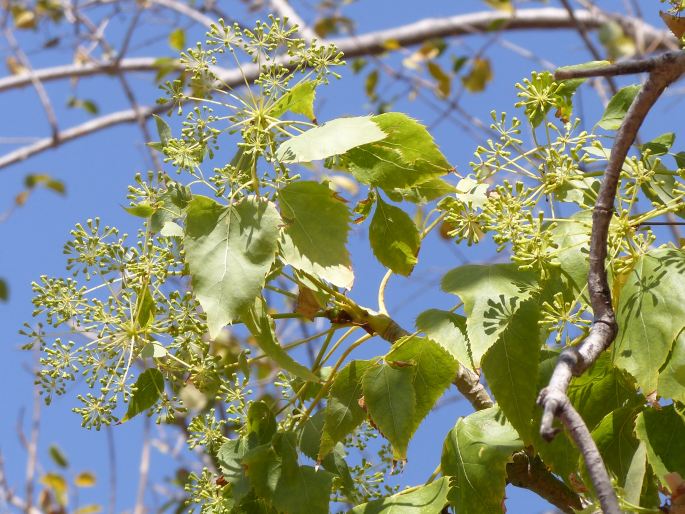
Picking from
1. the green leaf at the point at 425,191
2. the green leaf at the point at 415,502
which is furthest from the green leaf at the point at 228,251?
the green leaf at the point at 415,502

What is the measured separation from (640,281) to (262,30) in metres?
0.47

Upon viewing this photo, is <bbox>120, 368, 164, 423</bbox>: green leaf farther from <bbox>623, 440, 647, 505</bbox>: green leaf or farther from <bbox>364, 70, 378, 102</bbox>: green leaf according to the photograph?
<bbox>364, 70, 378, 102</bbox>: green leaf

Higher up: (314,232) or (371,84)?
(371,84)

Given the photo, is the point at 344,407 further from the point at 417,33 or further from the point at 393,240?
the point at 417,33

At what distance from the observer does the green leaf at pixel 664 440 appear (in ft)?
2.68

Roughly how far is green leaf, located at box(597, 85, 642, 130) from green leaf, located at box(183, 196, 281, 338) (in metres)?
0.38

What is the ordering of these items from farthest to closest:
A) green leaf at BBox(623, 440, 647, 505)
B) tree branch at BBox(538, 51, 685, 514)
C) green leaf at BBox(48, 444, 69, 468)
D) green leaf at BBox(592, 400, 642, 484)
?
green leaf at BBox(48, 444, 69, 468) → green leaf at BBox(592, 400, 642, 484) → green leaf at BBox(623, 440, 647, 505) → tree branch at BBox(538, 51, 685, 514)

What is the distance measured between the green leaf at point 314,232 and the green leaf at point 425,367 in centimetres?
10

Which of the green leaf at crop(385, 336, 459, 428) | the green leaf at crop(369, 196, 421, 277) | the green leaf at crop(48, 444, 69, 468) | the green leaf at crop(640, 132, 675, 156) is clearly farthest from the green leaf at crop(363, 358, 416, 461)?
the green leaf at crop(48, 444, 69, 468)

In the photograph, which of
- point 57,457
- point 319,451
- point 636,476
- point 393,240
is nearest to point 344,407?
point 319,451

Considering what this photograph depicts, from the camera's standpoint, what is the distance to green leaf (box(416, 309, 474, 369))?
85 centimetres

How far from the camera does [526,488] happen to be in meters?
0.96

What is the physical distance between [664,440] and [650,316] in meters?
0.12

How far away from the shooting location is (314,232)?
0.89 meters
